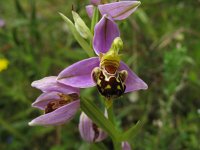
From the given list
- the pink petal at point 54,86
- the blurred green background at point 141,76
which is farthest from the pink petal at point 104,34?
the blurred green background at point 141,76

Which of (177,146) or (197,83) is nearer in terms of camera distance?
(177,146)

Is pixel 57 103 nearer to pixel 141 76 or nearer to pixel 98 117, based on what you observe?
pixel 98 117

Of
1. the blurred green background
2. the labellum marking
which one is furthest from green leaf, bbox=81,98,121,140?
the blurred green background

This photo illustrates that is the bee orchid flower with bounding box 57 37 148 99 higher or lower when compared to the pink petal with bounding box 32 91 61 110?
higher

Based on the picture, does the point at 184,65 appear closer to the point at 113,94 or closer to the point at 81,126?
the point at 81,126

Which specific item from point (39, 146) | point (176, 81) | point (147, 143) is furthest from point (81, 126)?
point (39, 146)

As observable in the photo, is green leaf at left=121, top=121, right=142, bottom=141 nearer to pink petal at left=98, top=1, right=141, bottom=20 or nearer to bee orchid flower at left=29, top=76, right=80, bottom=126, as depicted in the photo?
bee orchid flower at left=29, top=76, right=80, bottom=126

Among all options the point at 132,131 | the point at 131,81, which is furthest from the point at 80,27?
the point at 132,131
